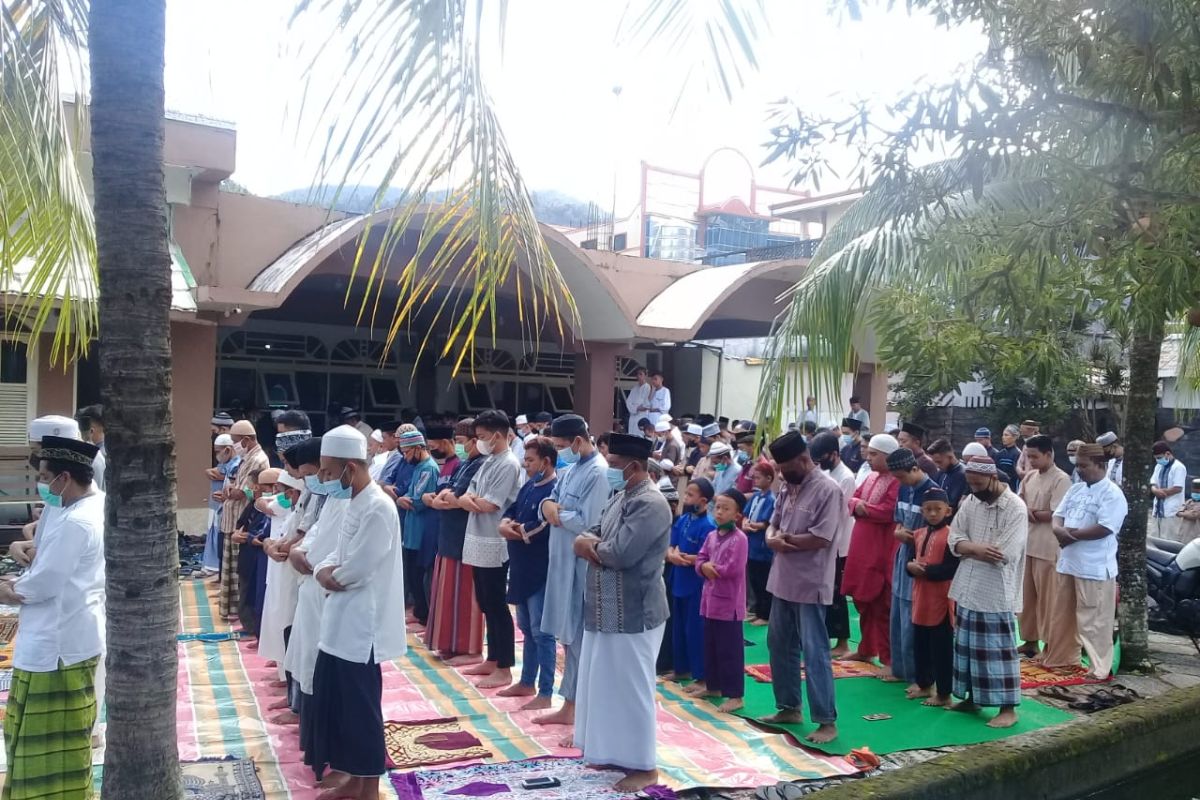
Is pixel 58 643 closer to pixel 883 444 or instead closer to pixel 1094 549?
pixel 883 444

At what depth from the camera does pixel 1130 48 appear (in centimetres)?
408

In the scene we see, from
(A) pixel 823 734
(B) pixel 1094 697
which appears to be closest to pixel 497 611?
(A) pixel 823 734

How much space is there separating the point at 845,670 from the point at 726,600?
1.67 meters

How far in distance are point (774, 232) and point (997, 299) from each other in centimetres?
2811

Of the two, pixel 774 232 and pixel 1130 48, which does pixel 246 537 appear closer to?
pixel 1130 48

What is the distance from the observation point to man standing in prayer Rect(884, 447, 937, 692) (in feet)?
21.5

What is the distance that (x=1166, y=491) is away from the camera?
453 inches

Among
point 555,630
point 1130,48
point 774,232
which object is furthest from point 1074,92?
point 774,232

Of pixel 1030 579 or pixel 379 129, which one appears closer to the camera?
pixel 379 129

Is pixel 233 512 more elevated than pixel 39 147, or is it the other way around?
pixel 39 147

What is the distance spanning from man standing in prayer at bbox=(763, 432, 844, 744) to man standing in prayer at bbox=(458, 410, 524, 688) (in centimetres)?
186

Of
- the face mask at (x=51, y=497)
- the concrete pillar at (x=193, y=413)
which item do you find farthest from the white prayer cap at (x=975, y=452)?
the concrete pillar at (x=193, y=413)

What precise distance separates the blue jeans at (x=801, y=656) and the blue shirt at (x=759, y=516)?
1737 millimetres

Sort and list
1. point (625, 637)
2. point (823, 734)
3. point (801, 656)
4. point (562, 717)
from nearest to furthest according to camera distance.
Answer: point (625, 637) → point (823, 734) → point (562, 717) → point (801, 656)
